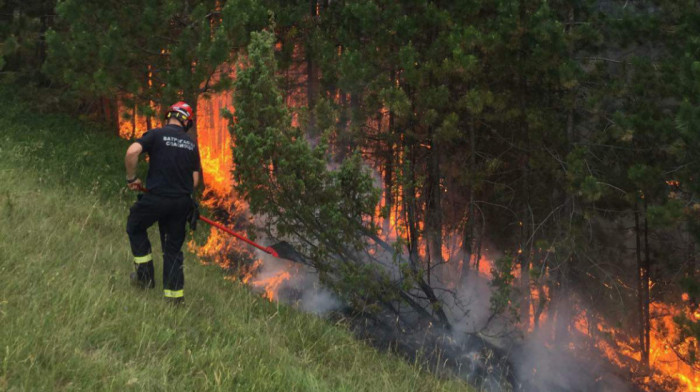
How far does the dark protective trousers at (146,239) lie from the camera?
4703 mm

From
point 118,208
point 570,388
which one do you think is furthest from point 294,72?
point 570,388

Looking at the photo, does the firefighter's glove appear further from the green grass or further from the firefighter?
the green grass

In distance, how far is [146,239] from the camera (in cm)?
A: 482

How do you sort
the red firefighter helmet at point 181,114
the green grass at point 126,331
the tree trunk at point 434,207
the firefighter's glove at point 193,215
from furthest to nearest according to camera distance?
the tree trunk at point 434,207 → the firefighter's glove at point 193,215 → the red firefighter helmet at point 181,114 → the green grass at point 126,331

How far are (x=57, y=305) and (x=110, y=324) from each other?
1.25ft

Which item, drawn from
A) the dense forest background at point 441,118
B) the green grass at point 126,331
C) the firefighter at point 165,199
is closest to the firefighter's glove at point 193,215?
the firefighter at point 165,199

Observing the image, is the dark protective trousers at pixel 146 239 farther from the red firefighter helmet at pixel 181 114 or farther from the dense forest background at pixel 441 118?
the dense forest background at pixel 441 118

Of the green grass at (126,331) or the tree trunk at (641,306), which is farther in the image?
the tree trunk at (641,306)

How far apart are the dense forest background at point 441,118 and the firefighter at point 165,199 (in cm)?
183

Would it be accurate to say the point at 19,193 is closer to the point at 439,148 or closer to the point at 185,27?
the point at 185,27

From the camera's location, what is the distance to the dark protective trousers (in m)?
4.70

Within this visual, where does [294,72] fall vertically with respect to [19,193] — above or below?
above

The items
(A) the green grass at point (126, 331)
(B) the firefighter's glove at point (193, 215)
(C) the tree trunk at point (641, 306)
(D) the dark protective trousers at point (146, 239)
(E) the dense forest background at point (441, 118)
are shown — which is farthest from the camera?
(C) the tree trunk at point (641, 306)

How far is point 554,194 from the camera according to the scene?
12.5 m
